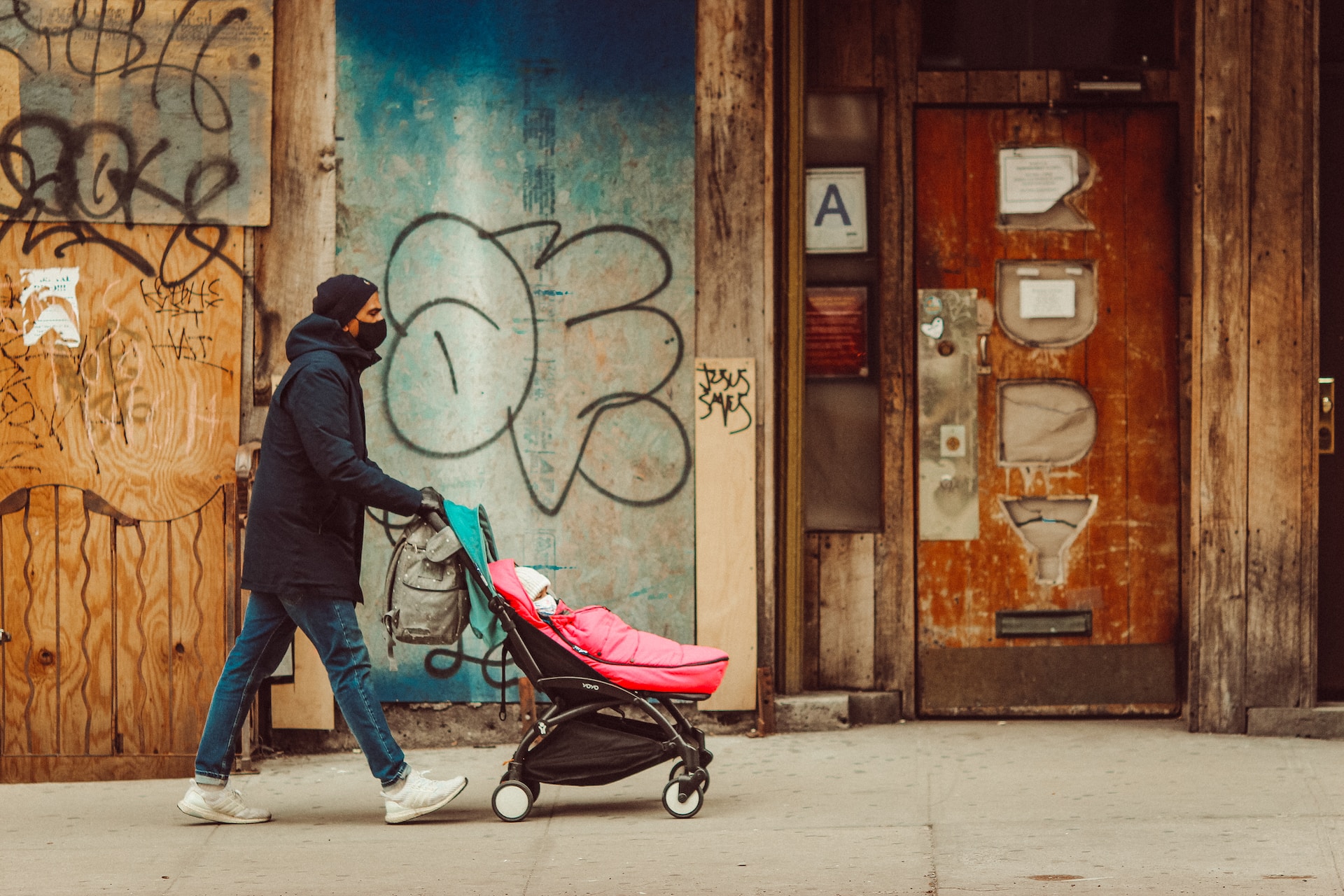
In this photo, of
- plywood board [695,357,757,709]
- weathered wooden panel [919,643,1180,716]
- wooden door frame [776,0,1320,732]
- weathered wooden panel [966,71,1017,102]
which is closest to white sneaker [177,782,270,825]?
plywood board [695,357,757,709]

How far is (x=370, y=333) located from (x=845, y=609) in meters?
2.57

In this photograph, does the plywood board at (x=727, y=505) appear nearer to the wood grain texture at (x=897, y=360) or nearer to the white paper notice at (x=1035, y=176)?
the wood grain texture at (x=897, y=360)

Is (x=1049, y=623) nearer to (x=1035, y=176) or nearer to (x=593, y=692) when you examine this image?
(x=1035, y=176)

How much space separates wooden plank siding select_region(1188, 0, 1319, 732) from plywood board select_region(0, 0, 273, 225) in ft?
13.0

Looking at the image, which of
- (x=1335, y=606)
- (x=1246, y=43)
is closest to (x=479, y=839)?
(x=1335, y=606)

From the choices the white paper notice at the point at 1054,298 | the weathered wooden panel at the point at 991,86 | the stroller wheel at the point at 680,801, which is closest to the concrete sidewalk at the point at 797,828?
the stroller wheel at the point at 680,801

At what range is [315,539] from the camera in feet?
17.4

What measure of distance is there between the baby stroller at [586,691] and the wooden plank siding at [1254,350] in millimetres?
2478

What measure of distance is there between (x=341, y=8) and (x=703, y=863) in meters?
3.86

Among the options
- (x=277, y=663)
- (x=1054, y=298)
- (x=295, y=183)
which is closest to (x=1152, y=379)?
(x=1054, y=298)

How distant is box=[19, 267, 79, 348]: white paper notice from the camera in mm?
6422

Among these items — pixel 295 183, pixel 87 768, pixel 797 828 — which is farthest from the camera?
pixel 295 183

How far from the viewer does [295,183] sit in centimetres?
654

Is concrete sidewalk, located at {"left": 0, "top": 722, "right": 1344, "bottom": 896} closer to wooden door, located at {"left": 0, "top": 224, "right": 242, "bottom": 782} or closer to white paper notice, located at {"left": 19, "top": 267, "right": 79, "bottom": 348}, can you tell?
wooden door, located at {"left": 0, "top": 224, "right": 242, "bottom": 782}
